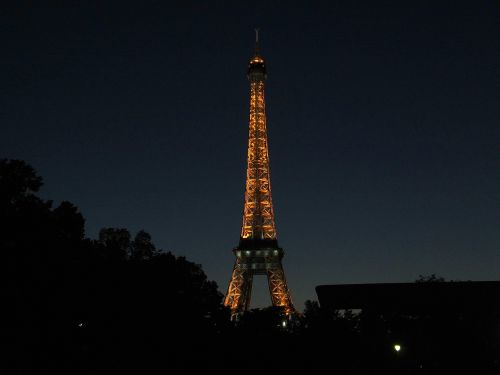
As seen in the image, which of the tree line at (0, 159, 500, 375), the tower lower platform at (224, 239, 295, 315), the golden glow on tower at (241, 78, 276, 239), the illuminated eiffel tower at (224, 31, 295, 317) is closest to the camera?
the tree line at (0, 159, 500, 375)

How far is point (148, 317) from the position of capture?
19.9m

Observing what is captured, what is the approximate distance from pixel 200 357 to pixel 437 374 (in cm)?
922

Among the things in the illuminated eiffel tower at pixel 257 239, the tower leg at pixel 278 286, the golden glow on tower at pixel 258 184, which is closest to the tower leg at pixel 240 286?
the illuminated eiffel tower at pixel 257 239

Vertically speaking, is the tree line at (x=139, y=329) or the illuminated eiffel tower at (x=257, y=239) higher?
the illuminated eiffel tower at (x=257, y=239)

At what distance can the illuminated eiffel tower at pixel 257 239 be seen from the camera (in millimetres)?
53938

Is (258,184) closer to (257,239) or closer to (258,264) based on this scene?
(257,239)

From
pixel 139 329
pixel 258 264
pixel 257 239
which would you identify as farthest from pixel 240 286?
pixel 139 329

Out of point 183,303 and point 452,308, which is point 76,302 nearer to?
point 183,303

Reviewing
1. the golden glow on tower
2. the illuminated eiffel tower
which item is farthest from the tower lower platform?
the golden glow on tower

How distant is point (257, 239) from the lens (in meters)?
55.4

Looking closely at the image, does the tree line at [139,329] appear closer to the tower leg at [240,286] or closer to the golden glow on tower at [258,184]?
the tower leg at [240,286]

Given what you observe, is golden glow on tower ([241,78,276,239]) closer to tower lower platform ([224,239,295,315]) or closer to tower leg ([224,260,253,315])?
tower lower platform ([224,239,295,315])

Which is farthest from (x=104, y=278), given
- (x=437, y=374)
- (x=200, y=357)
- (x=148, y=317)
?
(x=437, y=374)

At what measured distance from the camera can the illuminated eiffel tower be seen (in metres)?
53.9
